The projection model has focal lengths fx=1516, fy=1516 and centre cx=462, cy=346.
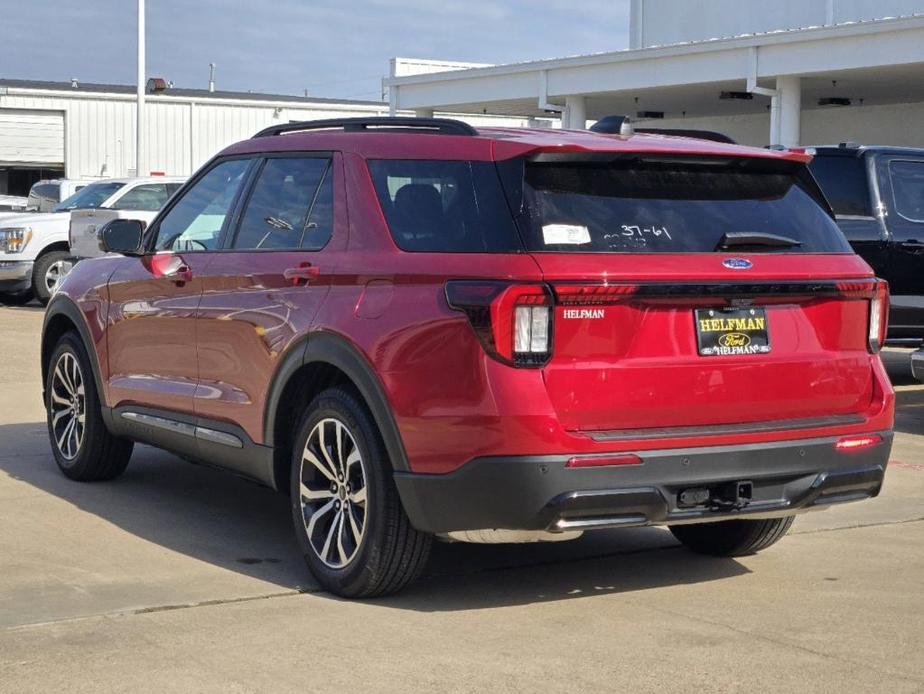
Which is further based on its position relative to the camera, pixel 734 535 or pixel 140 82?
pixel 140 82

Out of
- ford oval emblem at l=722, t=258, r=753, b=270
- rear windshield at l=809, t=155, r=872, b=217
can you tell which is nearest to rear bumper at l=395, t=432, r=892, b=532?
ford oval emblem at l=722, t=258, r=753, b=270

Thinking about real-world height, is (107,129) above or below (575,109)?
above

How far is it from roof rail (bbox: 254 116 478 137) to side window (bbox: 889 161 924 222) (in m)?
7.34

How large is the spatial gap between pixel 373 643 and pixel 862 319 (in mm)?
2259

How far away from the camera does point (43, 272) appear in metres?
21.2

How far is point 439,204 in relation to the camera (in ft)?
18.3

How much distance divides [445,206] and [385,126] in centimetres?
82

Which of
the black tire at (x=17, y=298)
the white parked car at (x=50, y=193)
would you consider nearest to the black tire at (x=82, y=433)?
the black tire at (x=17, y=298)

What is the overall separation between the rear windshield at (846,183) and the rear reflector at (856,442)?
23.7 feet

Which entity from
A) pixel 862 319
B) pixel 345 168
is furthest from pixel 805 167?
pixel 345 168

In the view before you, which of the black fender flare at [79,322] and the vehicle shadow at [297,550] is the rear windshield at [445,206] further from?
the black fender flare at [79,322]

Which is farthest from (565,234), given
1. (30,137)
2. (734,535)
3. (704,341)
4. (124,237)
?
(30,137)

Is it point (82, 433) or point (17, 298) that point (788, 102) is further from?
point (82, 433)

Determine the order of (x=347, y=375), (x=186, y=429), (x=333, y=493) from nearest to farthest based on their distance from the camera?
1. (x=347, y=375)
2. (x=333, y=493)
3. (x=186, y=429)
